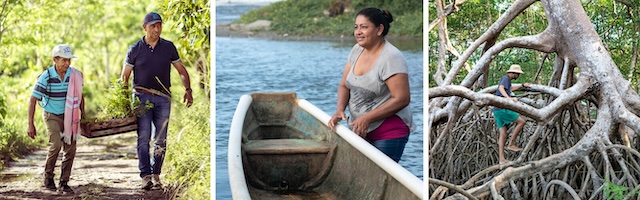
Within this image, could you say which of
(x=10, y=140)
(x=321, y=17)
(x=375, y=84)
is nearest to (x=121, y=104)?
(x=10, y=140)

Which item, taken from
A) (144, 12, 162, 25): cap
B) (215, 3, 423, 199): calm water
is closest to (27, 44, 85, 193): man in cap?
(144, 12, 162, 25): cap

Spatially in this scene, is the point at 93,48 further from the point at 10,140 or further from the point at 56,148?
the point at 56,148

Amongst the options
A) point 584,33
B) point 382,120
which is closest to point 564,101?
point 584,33

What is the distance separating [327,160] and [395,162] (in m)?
0.63

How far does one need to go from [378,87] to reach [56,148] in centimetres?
162

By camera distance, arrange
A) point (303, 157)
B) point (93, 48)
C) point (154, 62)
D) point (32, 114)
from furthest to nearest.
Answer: point (93, 48) < point (303, 157) < point (32, 114) < point (154, 62)

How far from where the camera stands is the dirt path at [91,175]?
4797 mm

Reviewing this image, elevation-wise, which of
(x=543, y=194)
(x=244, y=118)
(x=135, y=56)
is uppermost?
(x=135, y=56)

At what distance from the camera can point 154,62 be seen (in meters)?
4.62

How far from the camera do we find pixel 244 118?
493 cm

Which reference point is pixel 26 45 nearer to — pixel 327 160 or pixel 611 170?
pixel 327 160

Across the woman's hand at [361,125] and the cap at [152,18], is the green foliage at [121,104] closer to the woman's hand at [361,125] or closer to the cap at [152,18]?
the cap at [152,18]

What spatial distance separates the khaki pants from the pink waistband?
150 centimetres

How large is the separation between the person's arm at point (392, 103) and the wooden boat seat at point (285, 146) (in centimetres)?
36
